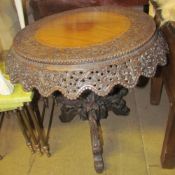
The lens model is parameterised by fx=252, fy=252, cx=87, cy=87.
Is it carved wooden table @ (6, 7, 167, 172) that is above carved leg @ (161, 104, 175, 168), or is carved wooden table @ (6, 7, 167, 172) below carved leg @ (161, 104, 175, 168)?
above

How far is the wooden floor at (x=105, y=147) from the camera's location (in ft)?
4.82

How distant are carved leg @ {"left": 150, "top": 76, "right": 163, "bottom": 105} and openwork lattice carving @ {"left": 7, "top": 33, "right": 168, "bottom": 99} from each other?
0.75 meters

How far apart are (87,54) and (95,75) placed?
9 cm

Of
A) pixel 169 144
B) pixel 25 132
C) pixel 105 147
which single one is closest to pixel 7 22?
pixel 25 132

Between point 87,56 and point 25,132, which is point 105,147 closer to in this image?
point 25,132

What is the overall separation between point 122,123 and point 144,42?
846 mm

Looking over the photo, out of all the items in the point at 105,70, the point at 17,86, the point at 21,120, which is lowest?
the point at 21,120

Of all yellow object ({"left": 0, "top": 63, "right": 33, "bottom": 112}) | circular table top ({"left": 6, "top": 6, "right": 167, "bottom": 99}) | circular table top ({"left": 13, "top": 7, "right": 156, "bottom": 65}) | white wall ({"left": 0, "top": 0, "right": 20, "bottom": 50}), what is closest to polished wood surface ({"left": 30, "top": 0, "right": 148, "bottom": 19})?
white wall ({"left": 0, "top": 0, "right": 20, "bottom": 50})

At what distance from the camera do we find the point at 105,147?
1597 millimetres

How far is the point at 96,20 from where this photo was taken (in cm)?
134

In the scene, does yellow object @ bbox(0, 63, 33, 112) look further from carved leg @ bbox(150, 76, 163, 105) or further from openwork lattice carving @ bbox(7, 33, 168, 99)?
carved leg @ bbox(150, 76, 163, 105)

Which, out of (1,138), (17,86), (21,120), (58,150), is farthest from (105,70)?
(1,138)

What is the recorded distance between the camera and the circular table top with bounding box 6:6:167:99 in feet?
3.20

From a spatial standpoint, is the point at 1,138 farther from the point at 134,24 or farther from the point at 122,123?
the point at 134,24
